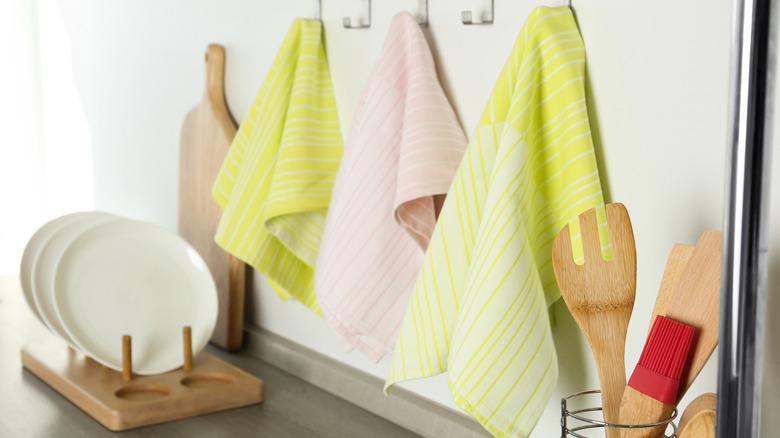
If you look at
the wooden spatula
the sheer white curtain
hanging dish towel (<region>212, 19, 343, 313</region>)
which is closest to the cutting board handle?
hanging dish towel (<region>212, 19, 343, 313</region>)

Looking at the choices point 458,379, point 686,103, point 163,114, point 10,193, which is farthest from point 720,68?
point 10,193

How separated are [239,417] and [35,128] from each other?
1270 mm

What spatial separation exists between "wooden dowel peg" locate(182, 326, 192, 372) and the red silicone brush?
69 centimetres

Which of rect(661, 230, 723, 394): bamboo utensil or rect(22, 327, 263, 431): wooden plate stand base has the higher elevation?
rect(661, 230, 723, 394): bamboo utensil

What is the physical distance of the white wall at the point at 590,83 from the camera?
742 millimetres

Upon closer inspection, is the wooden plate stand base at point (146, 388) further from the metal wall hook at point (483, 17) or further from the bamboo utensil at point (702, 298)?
the bamboo utensil at point (702, 298)

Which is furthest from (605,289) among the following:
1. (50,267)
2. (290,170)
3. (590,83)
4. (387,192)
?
(50,267)

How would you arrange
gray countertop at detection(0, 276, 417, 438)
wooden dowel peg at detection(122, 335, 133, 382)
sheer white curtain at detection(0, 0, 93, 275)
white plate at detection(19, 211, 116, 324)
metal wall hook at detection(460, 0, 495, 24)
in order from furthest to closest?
1. sheer white curtain at detection(0, 0, 93, 275)
2. white plate at detection(19, 211, 116, 324)
3. wooden dowel peg at detection(122, 335, 133, 382)
4. gray countertop at detection(0, 276, 417, 438)
5. metal wall hook at detection(460, 0, 495, 24)

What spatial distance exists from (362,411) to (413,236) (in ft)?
0.94

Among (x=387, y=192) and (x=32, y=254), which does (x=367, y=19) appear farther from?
(x=32, y=254)

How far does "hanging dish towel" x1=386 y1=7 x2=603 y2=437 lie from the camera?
79 cm

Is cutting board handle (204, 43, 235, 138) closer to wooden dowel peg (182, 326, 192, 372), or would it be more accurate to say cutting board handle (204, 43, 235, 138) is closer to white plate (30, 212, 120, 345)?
white plate (30, 212, 120, 345)

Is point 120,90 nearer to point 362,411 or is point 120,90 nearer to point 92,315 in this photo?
point 92,315

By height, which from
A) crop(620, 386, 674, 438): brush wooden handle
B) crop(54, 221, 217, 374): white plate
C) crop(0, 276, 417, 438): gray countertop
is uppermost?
crop(620, 386, 674, 438): brush wooden handle
